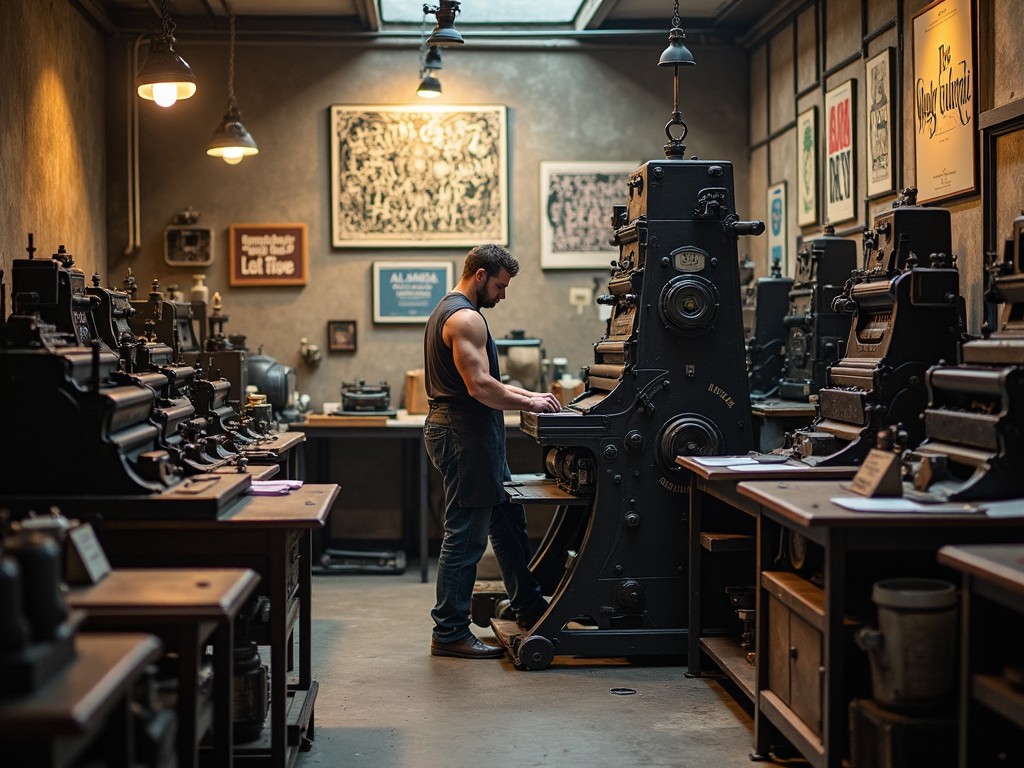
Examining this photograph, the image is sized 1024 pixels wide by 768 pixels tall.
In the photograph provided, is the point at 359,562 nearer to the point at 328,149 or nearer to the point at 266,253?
the point at 266,253

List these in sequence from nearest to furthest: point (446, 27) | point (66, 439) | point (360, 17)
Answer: point (66, 439)
point (446, 27)
point (360, 17)

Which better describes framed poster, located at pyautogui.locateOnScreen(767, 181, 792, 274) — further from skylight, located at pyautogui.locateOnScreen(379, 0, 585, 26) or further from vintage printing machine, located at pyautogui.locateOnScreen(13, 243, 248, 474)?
vintage printing machine, located at pyautogui.locateOnScreen(13, 243, 248, 474)

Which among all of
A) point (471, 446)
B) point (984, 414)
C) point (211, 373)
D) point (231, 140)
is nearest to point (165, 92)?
point (231, 140)

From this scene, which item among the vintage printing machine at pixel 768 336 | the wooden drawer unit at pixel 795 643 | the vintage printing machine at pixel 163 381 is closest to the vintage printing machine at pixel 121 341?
the vintage printing machine at pixel 163 381

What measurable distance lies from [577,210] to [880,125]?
292 cm

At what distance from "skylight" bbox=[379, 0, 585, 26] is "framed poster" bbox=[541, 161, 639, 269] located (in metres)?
1.12

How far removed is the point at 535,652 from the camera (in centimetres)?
561

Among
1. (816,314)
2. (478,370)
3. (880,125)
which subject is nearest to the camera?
(478,370)

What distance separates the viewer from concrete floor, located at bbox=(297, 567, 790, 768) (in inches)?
175

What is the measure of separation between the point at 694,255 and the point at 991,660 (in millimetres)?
2743

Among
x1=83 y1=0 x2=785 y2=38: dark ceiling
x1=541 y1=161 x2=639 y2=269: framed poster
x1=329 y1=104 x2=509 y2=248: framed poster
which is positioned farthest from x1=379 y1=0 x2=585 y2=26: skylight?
x1=541 y1=161 x2=639 y2=269: framed poster

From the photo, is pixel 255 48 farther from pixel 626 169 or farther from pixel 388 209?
pixel 626 169

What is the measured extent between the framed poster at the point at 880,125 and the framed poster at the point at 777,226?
156cm

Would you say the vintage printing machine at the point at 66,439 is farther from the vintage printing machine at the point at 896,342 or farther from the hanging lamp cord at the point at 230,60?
the hanging lamp cord at the point at 230,60
